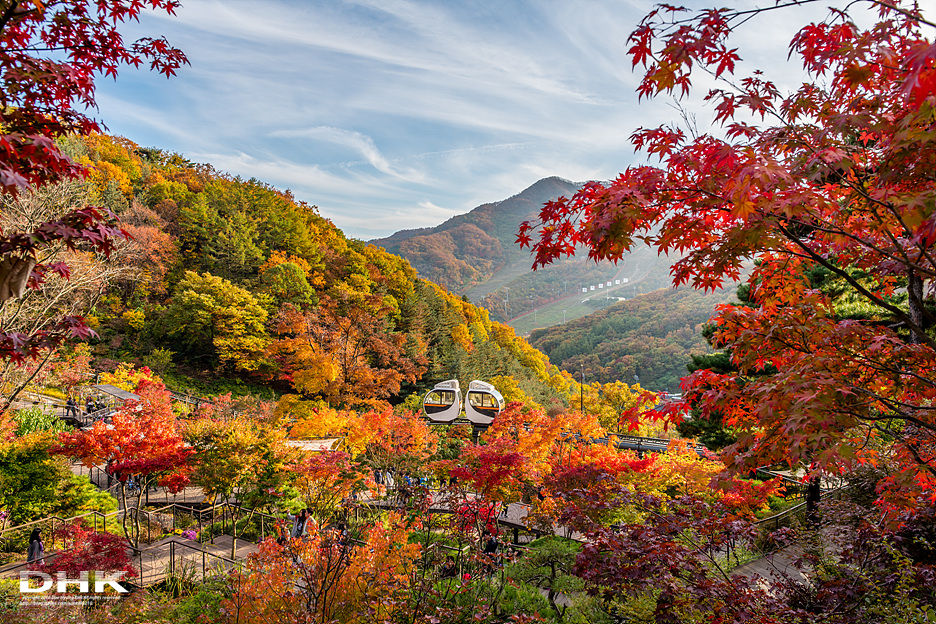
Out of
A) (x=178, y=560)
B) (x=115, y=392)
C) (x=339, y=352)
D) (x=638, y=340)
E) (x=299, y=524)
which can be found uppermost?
(x=339, y=352)

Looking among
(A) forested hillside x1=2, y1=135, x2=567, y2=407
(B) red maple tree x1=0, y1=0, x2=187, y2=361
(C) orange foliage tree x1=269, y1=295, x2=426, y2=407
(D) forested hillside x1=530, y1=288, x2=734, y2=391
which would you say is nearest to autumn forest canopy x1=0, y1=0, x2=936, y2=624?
(B) red maple tree x1=0, y1=0, x2=187, y2=361

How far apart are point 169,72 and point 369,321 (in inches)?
763

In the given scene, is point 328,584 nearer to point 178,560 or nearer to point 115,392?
point 178,560

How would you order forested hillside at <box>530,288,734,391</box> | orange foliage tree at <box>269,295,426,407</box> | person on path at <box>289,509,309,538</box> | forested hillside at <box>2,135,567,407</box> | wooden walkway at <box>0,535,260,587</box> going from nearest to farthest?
1. wooden walkway at <box>0,535,260,587</box>
2. person on path at <box>289,509,309,538</box>
3. orange foliage tree at <box>269,295,426,407</box>
4. forested hillside at <box>2,135,567,407</box>
5. forested hillside at <box>530,288,734,391</box>

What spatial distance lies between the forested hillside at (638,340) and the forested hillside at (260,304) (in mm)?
20427

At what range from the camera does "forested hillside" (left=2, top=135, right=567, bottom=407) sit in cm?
2052

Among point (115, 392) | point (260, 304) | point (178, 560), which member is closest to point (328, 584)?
point (178, 560)

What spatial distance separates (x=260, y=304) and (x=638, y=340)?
153 feet

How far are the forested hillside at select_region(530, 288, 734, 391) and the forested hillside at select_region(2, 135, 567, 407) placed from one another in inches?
804

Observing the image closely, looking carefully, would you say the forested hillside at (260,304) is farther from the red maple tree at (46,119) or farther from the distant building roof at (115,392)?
the red maple tree at (46,119)

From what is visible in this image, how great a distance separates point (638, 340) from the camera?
5656cm

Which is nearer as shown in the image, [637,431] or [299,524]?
[637,431]

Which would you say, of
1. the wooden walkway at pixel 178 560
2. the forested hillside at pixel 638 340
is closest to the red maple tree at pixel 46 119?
the wooden walkway at pixel 178 560

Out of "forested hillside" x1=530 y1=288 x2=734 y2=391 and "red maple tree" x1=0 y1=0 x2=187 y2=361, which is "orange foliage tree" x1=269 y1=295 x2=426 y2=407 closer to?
"red maple tree" x1=0 y1=0 x2=187 y2=361
